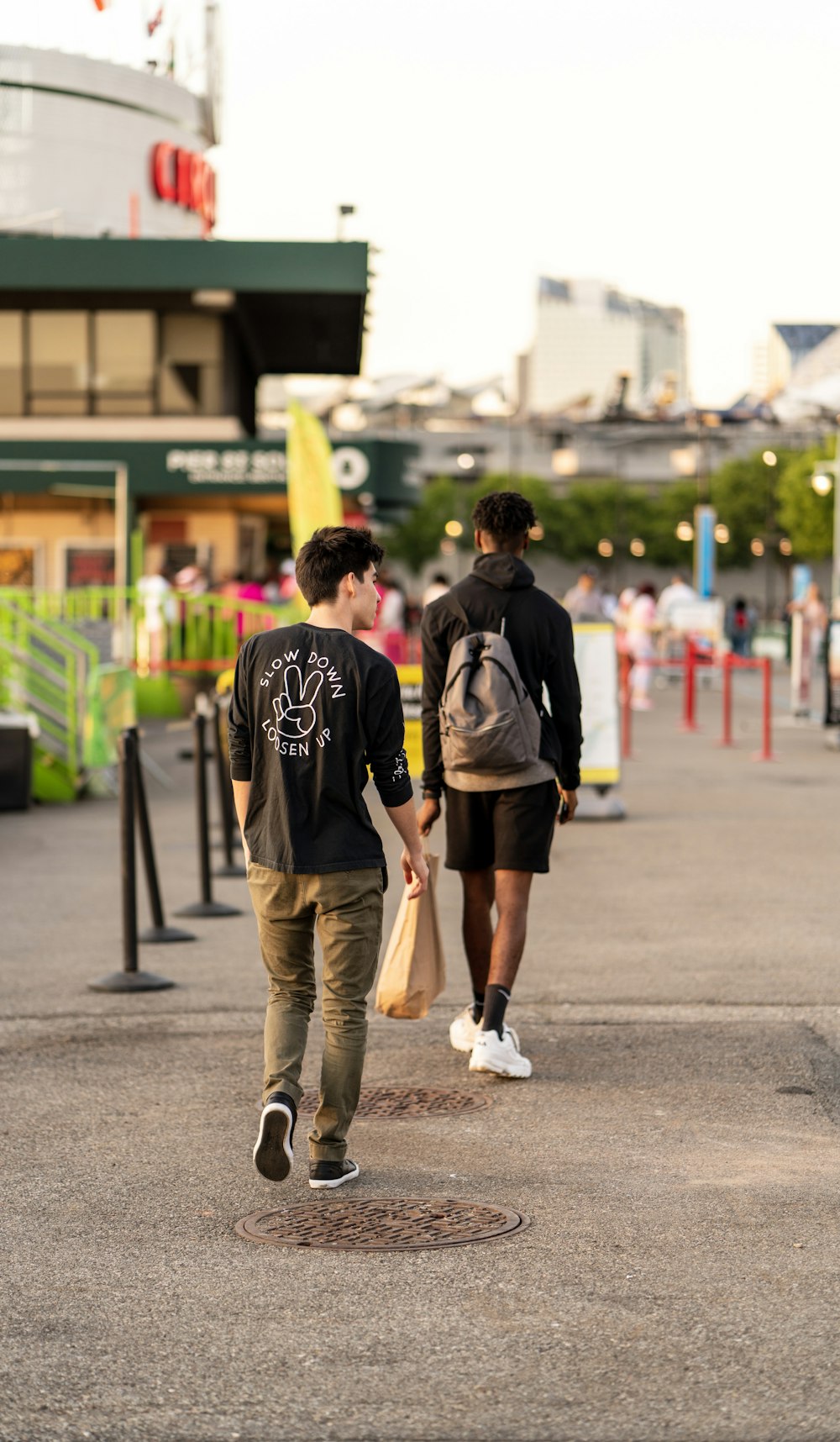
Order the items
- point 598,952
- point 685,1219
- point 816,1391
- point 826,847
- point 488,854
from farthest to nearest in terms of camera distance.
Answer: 1. point 826,847
2. point 598,952
3. point 488,854
4. point 685,1219
5. point 816,1391

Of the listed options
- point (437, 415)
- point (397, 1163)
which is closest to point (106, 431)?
point (397, 1163)

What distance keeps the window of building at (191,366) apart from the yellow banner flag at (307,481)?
19.3m

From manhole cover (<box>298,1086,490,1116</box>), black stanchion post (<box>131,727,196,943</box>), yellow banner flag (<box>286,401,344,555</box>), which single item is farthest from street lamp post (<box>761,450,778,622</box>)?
manhole cover (<box>298,1086,490,1116</box>)

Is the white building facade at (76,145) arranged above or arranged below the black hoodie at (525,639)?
above

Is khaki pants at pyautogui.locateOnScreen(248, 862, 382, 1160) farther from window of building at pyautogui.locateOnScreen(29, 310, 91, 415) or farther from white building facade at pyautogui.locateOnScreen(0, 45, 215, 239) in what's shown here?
white building facade at pyautogui.locateOnScreen(0, 45, 215, 239)

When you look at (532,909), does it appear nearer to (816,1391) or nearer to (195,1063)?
(195,1063)

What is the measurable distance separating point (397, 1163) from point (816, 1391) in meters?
1.95

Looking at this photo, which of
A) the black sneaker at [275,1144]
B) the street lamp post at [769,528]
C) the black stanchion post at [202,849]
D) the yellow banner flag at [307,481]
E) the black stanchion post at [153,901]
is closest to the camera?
the black sneaker at [275,1144]

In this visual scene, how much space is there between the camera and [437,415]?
14700cm

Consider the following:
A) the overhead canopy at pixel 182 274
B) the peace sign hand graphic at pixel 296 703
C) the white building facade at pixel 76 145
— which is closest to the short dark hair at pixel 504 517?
the peace sign hand graphic at pixel 296 703

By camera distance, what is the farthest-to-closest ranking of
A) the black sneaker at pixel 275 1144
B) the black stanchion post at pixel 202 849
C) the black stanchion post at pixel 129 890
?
the black stanchion post at pixel 202 849 < the black stanchion post at pixel 129 890 < the black sneaker at pixel 275 1144

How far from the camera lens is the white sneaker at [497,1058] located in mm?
6402

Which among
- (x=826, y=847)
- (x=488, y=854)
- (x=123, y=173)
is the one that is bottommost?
(x=826, y=847)

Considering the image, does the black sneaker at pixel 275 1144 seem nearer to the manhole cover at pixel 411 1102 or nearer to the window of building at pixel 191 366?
the manhole cover at pixel 411 1102
